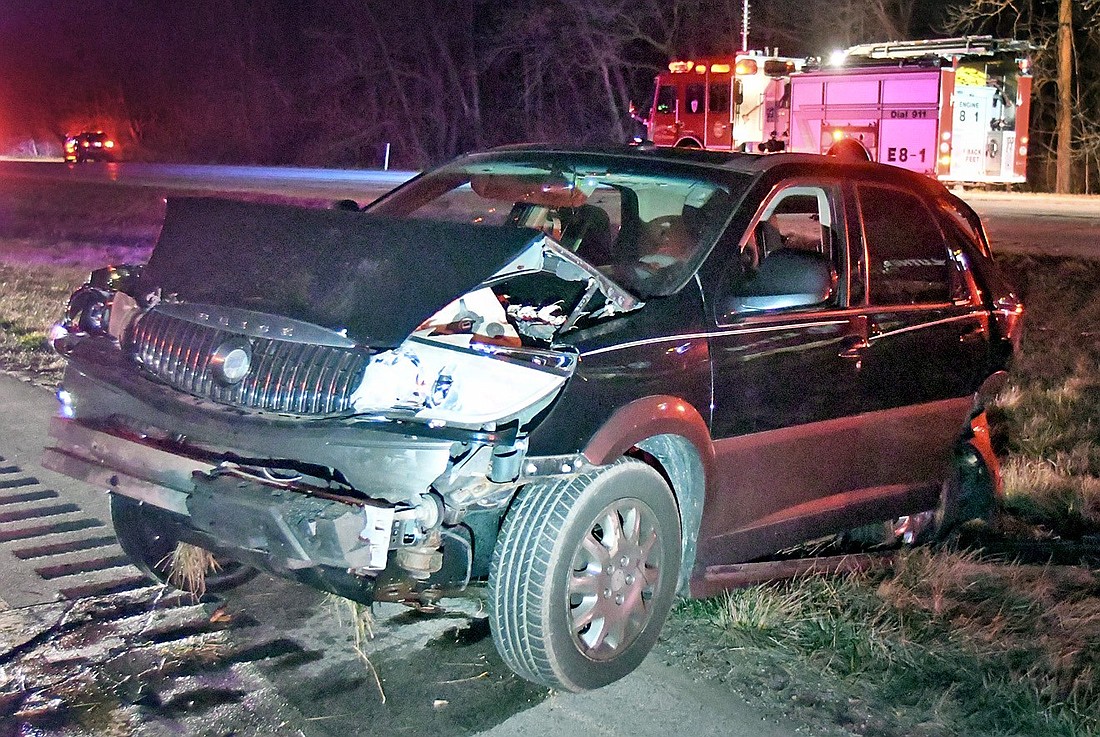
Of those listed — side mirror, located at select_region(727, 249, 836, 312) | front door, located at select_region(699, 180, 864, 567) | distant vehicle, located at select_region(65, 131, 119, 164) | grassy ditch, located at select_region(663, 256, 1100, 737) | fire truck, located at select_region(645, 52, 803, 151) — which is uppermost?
fire truck, located at select_region(645, 52, 803, 151)

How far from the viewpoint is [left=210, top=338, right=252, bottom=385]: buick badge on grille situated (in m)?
3.96

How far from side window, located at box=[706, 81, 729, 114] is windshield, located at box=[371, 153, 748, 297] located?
Answer: 20.9 m

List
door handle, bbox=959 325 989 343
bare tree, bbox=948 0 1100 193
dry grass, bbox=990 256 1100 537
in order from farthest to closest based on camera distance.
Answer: bare tree, bbox=948 0 1100 193
dry grass, bbox=990 256 1100 537
door handle, bbox=959 325 989 343

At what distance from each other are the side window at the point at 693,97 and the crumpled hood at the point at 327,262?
2255cm

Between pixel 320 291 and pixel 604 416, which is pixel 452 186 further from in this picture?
pixel 604 416

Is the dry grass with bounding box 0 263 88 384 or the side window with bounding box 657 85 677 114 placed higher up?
the side window with bounding box 657 85 677 114

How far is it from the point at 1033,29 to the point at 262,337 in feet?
108

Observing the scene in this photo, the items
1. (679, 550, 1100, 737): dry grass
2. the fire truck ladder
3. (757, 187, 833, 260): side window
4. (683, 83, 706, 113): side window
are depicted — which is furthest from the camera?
(683, 83, 706, 113): side window

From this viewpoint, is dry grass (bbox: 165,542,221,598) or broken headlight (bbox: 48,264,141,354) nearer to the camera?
broken headlight (bbox: 48,264,141,354)

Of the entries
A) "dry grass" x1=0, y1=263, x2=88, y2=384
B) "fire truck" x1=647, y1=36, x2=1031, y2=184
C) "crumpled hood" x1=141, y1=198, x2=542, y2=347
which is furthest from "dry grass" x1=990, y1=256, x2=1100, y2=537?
"fire truck" x1=647, y1=36, x2=1031, y2=184

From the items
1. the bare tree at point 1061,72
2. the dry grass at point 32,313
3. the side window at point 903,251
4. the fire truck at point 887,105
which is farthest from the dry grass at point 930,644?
the bare tree at point 1061,72

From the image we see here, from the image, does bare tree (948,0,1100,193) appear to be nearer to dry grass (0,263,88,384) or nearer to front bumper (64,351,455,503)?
dry grass (0,263,88,384)

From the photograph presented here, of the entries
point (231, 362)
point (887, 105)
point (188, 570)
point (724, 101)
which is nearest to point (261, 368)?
point (231, 362)

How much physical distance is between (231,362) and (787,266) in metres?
2.09
